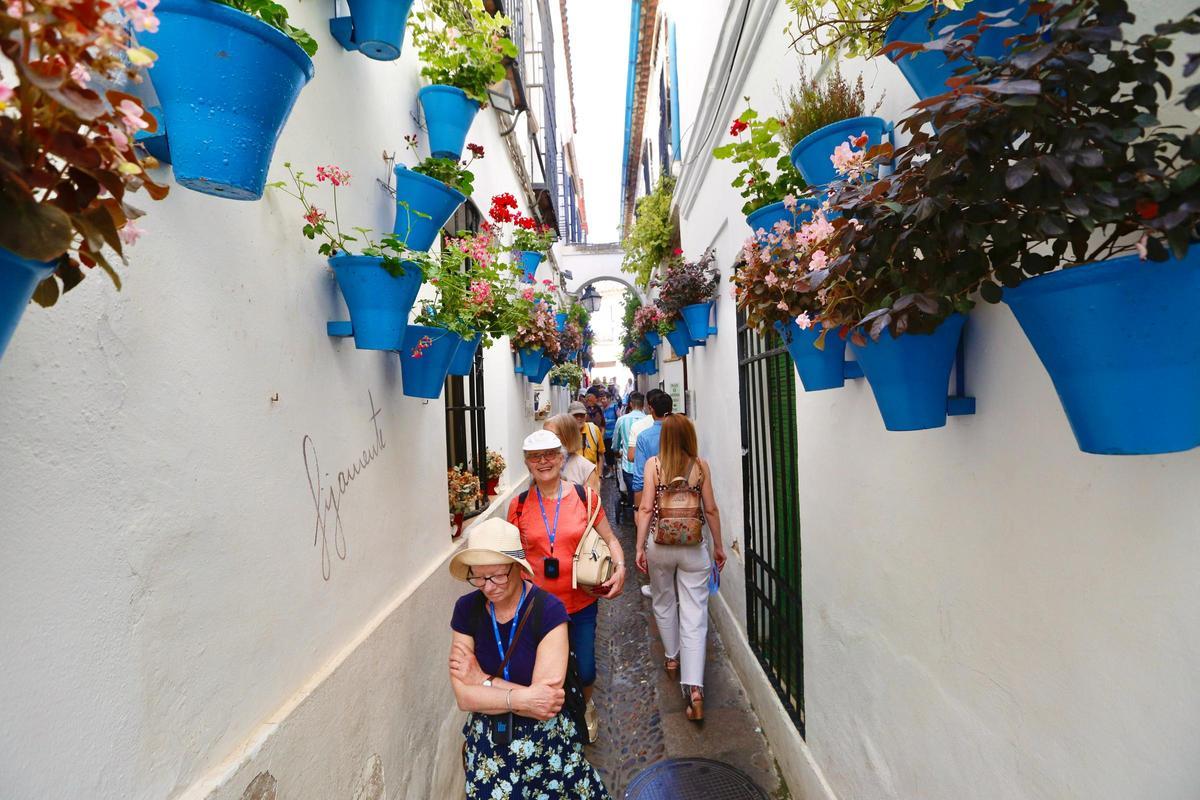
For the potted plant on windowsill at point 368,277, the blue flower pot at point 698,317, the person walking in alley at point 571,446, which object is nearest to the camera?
the potted plant on windowsill at point 368,277

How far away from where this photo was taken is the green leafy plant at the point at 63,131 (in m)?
0.65

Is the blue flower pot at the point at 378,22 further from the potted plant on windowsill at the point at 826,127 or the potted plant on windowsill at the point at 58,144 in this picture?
the potted plant on windowsill at the point at 58,144

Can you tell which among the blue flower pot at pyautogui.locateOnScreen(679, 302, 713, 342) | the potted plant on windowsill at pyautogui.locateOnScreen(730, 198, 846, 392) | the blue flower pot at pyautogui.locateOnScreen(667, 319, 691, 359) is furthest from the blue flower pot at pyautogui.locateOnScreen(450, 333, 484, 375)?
the blue flower pot at pyautogui.locateOnScreen(667, 319, 691, 359)

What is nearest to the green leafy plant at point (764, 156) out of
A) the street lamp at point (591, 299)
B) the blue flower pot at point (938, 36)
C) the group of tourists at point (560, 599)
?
the blue flower pot at point (938, 36)

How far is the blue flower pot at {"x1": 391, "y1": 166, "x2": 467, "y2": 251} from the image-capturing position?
8.88 feet

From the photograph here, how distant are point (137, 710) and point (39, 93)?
1210 millimetres

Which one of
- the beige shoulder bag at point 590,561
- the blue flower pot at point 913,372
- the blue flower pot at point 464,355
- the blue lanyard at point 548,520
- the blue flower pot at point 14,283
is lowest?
the beige shoulder bag at point 590,561

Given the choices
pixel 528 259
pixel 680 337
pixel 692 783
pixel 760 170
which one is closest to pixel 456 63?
pixel 760 170

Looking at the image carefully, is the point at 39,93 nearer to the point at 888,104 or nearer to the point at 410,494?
the point at 888,104

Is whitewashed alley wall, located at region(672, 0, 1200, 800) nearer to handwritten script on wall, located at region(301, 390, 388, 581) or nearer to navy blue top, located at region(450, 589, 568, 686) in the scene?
navy blue top, located at region(450, 589, 568, 686)

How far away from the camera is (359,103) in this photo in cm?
271

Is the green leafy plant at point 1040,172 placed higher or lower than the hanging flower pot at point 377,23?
lower

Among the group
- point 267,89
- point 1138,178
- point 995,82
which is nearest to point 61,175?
point 267,89

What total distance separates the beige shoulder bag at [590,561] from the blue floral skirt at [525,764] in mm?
1048
